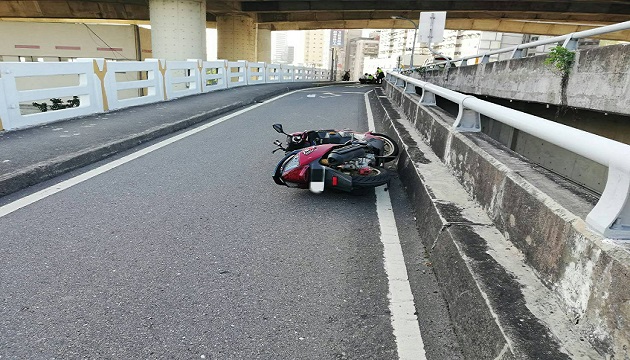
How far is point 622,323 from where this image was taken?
1.59m

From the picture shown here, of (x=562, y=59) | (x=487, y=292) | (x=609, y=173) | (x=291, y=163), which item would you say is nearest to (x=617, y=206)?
(x=609, y=173)

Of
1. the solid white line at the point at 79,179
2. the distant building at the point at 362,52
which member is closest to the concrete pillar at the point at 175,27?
the solid white line at the point at 79,179

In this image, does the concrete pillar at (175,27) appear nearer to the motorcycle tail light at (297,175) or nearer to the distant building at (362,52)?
the motorcycle tail light at (297,175)

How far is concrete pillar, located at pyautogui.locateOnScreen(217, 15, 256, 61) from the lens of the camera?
32938 mm

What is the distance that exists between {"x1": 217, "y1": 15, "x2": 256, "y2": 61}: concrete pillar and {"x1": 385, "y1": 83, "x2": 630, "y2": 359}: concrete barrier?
105 ft

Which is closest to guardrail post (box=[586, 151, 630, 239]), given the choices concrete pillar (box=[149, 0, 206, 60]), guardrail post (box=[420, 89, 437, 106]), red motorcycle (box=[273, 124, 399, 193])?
red motorcycle (box=[273, 124, 399, 193])

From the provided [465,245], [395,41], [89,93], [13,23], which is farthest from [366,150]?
[395,41]

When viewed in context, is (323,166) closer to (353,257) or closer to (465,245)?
(353,257)

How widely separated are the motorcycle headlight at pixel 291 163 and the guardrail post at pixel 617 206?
9.93ft

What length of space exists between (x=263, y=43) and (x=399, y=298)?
40.1 metres

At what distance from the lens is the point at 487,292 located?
2.20 meters

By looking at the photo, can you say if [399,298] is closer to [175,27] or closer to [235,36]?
[175,27]

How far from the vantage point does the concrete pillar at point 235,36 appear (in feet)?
108

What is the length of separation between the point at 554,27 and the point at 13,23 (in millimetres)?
48822
